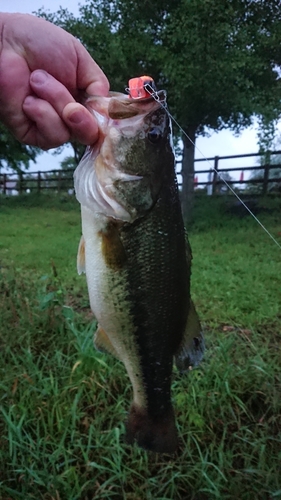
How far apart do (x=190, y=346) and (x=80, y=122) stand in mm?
771

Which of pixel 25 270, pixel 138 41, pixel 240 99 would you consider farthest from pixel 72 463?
pixel 138 41

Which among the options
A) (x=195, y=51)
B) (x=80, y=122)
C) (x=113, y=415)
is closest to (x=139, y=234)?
(x=80, y=122)

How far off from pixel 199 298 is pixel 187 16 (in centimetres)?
674

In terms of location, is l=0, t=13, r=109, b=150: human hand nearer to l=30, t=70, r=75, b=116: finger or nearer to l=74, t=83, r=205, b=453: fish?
l=30, t=70, r=75, b=116: finger

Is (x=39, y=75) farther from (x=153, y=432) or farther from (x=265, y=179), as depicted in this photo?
(x=265, y=179)

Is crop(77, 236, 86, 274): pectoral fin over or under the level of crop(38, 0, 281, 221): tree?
under

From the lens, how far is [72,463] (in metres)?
2.69

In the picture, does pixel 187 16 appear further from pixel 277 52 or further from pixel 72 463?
pixel 72 463

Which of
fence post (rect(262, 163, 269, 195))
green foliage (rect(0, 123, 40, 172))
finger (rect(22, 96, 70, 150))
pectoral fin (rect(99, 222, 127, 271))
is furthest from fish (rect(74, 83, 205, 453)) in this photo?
green foliage (rect(0, 123, 40, 172))

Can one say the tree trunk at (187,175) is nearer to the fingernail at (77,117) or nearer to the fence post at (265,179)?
the fence post at (265,179)

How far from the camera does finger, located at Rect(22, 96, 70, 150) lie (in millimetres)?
1622

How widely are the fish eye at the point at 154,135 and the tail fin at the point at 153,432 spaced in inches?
34.6

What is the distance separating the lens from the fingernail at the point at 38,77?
1.61 metres

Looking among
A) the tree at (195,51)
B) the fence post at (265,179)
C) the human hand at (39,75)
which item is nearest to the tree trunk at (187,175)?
the tree at (195,51)
